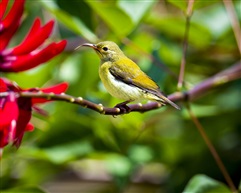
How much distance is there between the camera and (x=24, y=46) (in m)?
0.82

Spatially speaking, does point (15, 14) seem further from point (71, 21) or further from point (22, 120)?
point (71, 21)

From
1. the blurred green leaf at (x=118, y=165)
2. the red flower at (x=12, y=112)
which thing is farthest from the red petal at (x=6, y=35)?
the blurred green leaf at (x=118, y=165)

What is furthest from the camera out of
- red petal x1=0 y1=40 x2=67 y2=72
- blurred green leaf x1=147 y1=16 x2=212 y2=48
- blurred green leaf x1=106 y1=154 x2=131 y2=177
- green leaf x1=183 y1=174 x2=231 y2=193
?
blurred green leaf x1=147 y1=16 x2=212 y2=48

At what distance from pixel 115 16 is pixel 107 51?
1.05 ft

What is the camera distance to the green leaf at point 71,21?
1.25 meters

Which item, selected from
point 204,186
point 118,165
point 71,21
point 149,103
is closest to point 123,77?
point 149,103

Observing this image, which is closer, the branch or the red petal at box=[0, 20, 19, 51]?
the branch

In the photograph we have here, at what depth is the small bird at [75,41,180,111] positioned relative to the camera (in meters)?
0.94

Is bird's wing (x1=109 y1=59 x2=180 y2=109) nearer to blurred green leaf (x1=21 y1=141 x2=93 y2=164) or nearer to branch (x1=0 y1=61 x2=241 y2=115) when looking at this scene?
branch (x1=0 y1=61 x2=241 y2=115)

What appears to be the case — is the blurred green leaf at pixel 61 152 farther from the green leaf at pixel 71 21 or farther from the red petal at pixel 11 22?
the red petal at pixel 11 22

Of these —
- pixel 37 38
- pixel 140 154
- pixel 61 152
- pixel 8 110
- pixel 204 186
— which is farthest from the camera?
pixel 140 154

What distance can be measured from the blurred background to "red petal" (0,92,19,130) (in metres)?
0.46

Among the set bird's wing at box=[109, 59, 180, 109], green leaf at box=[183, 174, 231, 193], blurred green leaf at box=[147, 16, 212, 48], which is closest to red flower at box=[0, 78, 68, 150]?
bird's wing at box=[109, 59, 180, 109]

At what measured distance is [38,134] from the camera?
1380 mm
